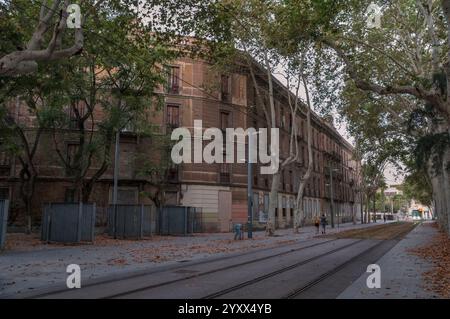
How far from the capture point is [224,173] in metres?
37.0

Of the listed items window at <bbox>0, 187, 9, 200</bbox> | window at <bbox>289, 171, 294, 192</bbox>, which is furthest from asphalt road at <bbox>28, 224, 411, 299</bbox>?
window at <bbox>289, 171, 294, 192</bbox>

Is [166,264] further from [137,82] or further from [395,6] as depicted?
[395,6]

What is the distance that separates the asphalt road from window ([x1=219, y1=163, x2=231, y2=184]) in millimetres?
21943

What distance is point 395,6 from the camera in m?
19.5

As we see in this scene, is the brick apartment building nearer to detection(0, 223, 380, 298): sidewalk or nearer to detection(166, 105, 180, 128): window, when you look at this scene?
detection(166, 105, 180, 128): window

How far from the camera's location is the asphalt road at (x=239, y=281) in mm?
8531

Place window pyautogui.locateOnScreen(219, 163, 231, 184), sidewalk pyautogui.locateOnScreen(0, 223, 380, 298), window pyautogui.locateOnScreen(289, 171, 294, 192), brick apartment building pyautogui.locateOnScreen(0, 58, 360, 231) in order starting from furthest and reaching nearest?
window pyautogui.locateOnScreen(289, 171, 294, 192), window pyautogui.locateOnScreen(219, 163, 231, 184), brick apartment building pyautogui.locateOnScreen(0, 58, 360, 231), sidewalk pyautogui.locateOnScreen(0, 223, 380, 298)

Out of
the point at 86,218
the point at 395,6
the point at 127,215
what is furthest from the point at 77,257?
the point at 395,6

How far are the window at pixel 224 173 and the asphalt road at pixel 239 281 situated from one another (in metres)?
21.9

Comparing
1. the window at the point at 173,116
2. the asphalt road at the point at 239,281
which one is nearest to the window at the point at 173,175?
the window at the point at 173,116

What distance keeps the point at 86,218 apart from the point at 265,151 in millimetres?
23838

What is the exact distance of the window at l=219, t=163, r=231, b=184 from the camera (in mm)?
36812

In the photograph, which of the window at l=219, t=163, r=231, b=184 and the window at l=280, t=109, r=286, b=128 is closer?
the window at l=219, t=163, r=231, b=184

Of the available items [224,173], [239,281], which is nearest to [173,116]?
[224,173]
